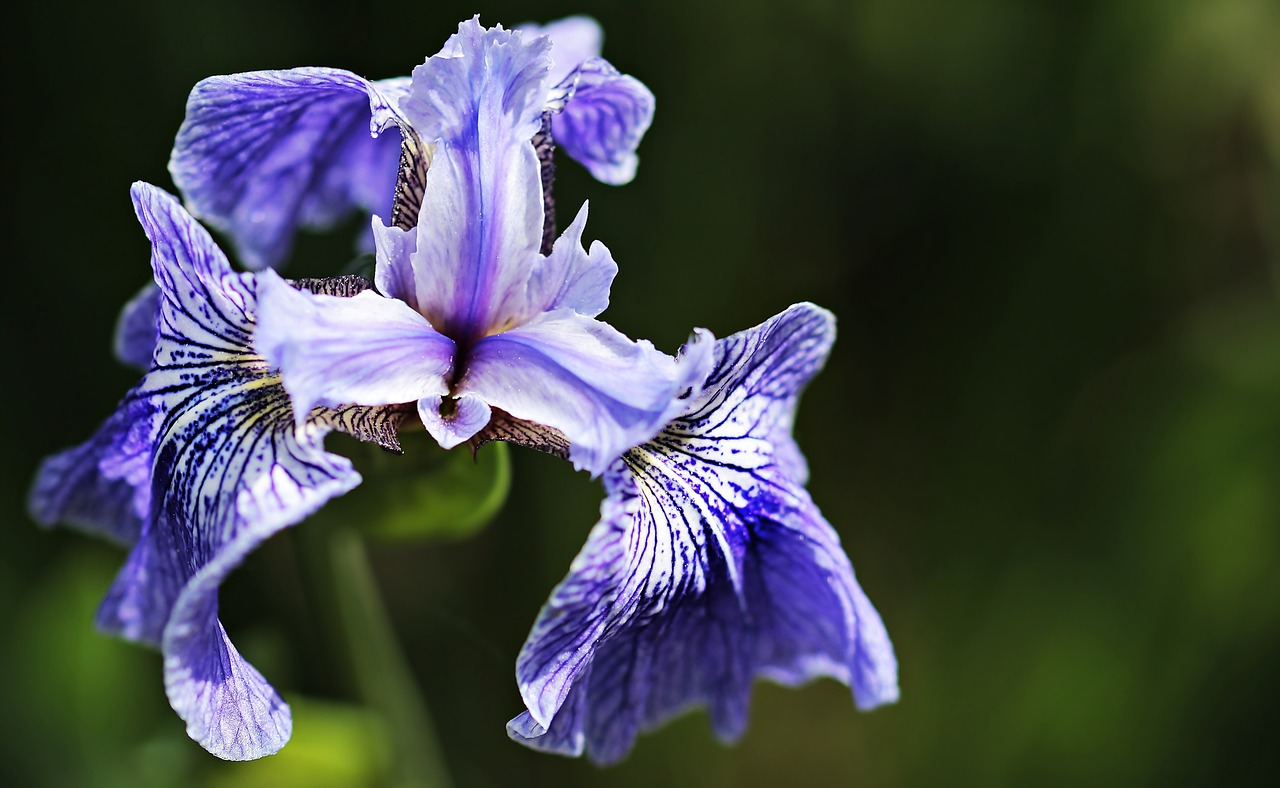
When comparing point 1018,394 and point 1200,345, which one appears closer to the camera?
point 1200,345

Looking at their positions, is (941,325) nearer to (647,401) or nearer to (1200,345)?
(1200,345)

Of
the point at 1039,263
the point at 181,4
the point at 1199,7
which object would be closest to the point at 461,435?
the point at 181,4

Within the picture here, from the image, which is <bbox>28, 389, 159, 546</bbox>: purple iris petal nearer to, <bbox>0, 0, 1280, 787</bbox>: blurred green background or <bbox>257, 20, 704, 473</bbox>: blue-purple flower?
→ <bbox>257, 20, 704, 473</bbox>: blue-purple flower

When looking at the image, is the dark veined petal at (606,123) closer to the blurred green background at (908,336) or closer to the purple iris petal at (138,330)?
the purple iris petal at (138,330)

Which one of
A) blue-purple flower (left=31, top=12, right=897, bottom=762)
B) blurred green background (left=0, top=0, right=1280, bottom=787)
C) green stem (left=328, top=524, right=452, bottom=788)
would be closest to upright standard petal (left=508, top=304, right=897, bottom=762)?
blue-purple flower (left=31, top=12, right=897, bottom=762)

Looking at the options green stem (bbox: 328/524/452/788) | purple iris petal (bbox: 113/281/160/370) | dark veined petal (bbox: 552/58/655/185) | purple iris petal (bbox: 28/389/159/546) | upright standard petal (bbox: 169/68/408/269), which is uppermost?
dark veined petal (bbox: 552/58/655/185)

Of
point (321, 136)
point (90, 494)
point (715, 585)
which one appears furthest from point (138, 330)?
point (715, 585)
